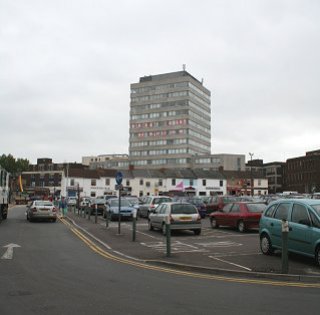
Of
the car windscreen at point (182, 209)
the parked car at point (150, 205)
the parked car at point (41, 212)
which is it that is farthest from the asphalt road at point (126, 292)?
the parked car at point (150, 205)

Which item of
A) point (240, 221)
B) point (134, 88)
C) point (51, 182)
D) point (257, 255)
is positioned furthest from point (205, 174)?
point (257, 255)

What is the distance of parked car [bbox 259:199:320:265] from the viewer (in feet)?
36.6

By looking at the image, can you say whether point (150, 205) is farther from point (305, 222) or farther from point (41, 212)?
point (305, 222)

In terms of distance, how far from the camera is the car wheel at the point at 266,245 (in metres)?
13.4

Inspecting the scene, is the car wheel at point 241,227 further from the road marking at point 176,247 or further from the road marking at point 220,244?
the road marking at point 176,247

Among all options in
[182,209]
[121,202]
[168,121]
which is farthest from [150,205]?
[168,121]

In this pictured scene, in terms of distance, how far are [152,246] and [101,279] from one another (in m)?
7.05

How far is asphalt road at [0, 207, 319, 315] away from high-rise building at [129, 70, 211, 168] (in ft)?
433

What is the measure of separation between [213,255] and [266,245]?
1.57 meters

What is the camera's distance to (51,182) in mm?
129500

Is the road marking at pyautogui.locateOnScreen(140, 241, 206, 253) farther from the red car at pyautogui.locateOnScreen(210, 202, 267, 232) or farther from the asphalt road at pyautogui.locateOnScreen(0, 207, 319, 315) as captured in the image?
the red car at pyautogui.locateOnScreen(210, 202, 267, 232)

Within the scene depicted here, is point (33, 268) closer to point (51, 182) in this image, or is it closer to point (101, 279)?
point (101, 279)

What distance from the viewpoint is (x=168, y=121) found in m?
149

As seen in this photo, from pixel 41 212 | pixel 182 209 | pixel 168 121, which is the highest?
pixel 168 121
